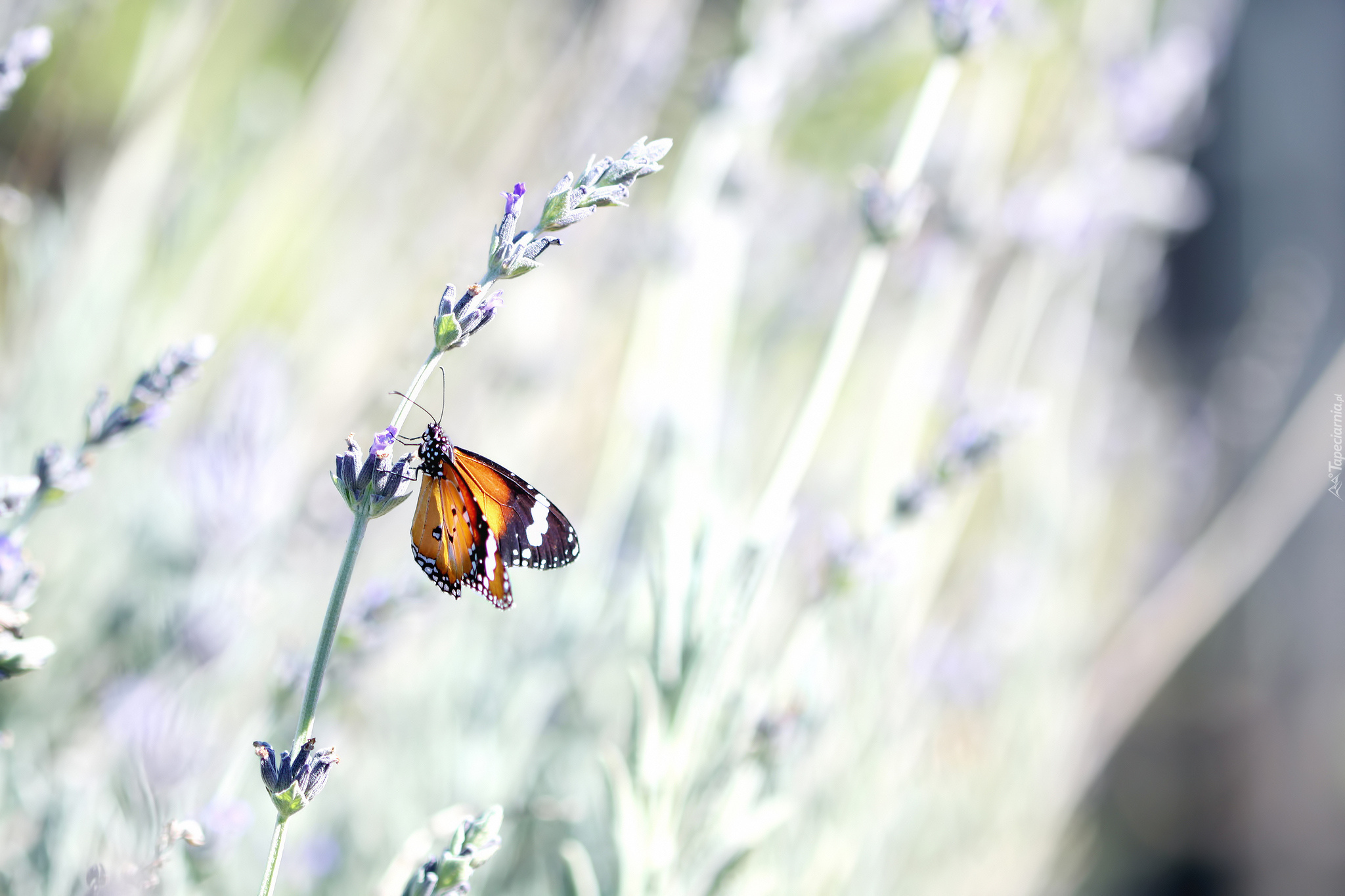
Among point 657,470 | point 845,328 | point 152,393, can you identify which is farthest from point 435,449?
point 657,470

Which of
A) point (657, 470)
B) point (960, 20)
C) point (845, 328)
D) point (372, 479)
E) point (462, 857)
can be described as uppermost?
point (657, 470)

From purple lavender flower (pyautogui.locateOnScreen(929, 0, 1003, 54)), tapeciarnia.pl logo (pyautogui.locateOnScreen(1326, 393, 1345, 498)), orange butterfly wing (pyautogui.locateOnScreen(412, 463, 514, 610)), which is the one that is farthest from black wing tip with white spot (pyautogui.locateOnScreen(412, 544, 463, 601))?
tapeciarnia.pl logo (pyautogui.locateOnScreen(1326, 393, 1345, 498))

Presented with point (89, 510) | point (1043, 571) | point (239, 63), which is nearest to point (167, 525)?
point (89, 510)

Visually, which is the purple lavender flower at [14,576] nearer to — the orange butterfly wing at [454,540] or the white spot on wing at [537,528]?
the orange butterfly wing at [454,540]

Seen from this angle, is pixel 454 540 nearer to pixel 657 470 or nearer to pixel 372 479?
pixel 372 479

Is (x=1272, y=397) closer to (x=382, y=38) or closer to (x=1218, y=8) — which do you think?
(x=1218, y=8)

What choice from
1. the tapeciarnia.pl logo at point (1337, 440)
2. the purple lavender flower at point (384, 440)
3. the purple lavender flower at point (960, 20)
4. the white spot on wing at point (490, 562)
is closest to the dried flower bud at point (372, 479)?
the purple lavender flower at point (384, 440)
